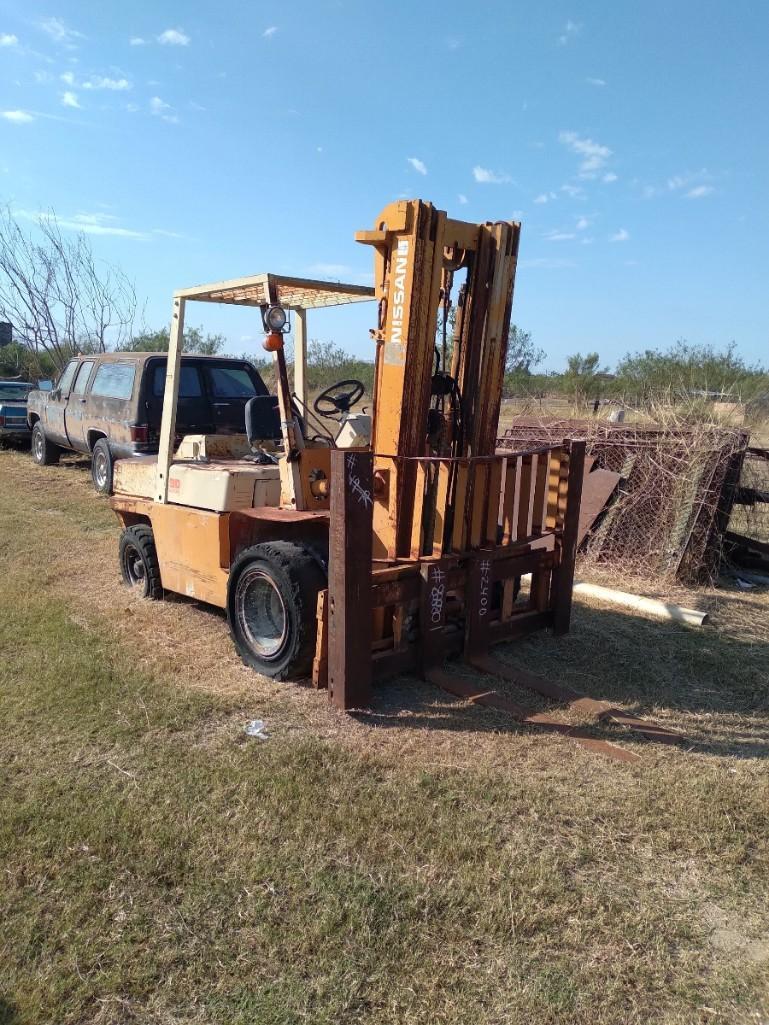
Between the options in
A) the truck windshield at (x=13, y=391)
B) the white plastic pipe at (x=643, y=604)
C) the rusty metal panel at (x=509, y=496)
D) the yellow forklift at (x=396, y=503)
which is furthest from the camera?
the truck windshield at (x=13, y=391)

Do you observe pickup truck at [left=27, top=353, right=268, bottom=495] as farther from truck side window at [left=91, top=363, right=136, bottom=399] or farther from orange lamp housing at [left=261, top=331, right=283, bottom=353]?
orange lamp housing at [left=261, top=331, right=283, bottom=353]

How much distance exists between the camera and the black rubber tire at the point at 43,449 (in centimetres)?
1370

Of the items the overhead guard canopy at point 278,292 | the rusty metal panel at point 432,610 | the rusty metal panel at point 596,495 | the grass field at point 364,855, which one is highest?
the overhead guard canopy at point 278,292

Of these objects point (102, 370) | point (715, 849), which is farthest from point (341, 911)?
point (102, 370)

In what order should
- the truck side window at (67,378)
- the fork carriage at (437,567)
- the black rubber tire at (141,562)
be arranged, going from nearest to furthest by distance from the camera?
the fork carriage at (437,567) < the black rubber tire at (141,562) < the truck side window at (67,378)

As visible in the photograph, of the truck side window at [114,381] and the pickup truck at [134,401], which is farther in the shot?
the truck side window at [114,381]

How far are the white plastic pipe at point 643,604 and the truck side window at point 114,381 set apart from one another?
629 cm

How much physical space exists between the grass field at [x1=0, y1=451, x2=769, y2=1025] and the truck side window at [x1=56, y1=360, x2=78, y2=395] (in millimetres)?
7838

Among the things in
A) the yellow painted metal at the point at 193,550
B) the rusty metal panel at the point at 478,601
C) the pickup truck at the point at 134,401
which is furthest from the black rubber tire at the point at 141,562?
the rusty metal panel at the point at 478,601

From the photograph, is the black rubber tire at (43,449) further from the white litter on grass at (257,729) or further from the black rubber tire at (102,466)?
the white litter on grass at (257,729)

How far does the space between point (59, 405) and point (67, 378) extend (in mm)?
492

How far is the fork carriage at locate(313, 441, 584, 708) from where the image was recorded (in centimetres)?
408

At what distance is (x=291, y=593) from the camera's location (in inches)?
175

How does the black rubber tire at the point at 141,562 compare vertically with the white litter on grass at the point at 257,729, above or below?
above
